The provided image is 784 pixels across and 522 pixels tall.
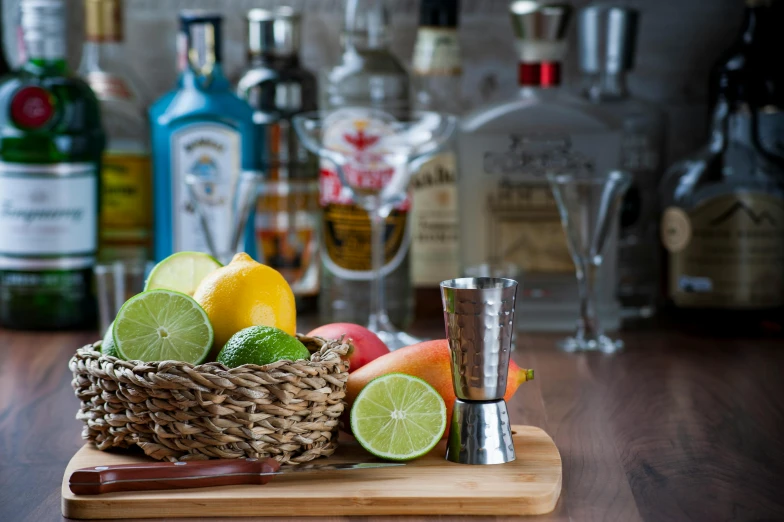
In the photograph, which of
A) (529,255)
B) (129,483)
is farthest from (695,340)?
(129,483)

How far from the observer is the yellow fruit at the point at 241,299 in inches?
28.7

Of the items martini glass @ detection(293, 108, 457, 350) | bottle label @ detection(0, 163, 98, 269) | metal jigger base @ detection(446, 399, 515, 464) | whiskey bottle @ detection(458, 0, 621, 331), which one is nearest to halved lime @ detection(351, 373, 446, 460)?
metal jigger base @ detection(446, 399, 515, 464)

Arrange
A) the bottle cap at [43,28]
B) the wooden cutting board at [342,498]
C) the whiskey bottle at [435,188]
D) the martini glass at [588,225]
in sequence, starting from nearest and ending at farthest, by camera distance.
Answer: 1. the wooden cutting board at [342,498]
2. the martini glass at [588,225]
3. the bottle cap at [43,28]
4. the whiskey bottle at [435,188]

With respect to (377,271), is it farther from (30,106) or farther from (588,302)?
(30,106)

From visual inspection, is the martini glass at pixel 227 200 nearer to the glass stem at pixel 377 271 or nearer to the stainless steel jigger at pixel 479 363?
the glass stem at pixel 377 271

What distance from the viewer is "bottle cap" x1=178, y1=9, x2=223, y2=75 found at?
49.8 inches

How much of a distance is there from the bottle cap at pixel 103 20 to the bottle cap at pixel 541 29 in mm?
479

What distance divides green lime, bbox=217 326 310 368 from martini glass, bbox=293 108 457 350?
0.41 meters

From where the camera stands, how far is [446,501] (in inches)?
24.6

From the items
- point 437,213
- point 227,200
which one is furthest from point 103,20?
point 437,213

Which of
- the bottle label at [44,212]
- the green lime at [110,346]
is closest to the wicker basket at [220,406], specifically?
the green lime at [110,346]

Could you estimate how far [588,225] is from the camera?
1109 mm

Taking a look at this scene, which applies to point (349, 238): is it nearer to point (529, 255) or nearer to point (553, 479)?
point (529, 255)

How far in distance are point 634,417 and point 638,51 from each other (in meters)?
0.70
